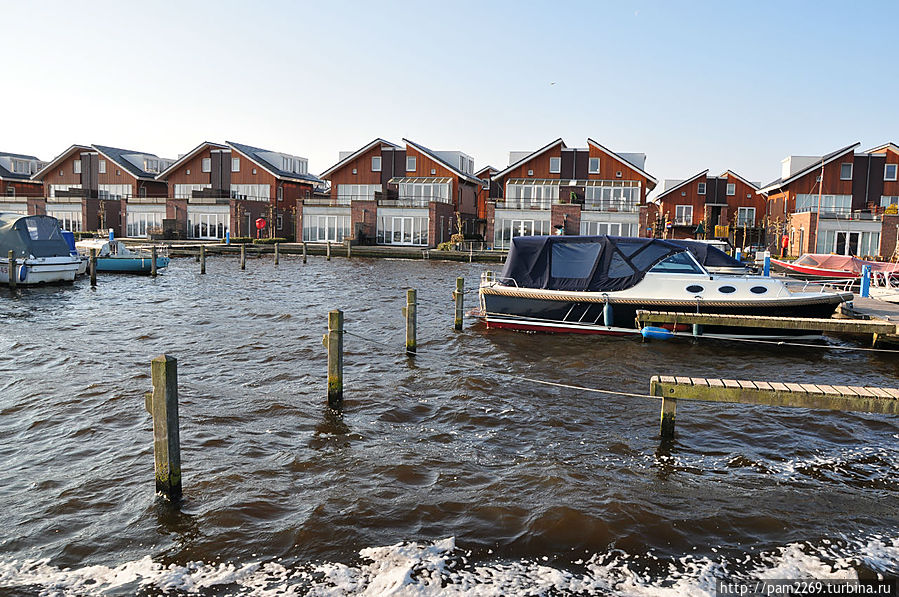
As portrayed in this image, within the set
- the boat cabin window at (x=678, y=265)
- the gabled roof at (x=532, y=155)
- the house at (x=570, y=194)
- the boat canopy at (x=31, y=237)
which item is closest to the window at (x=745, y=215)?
the house at (x=570, y=194)

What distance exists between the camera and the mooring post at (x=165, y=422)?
23.6 ft

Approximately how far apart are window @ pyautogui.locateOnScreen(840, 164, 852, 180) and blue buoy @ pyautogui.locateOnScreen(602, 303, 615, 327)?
44277mm

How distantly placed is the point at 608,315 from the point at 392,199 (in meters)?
41.3

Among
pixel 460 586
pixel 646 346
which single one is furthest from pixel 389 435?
pixel 646 346

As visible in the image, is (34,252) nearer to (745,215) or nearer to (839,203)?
(839,203)

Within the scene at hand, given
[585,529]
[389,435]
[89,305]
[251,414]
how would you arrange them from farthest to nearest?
[89,305], [251,414], [389,435], [585,529]

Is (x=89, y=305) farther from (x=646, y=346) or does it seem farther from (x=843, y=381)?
(x=843, y=381)

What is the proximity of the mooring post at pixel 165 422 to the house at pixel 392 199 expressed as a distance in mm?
46809

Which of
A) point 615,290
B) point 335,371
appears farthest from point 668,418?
point 615,290

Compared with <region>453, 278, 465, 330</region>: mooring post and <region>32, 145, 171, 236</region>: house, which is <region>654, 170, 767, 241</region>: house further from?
<region>453, 278, 465, 330</region>: mooring post

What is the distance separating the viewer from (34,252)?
27688 mm

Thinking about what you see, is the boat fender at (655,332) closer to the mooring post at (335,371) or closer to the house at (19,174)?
the mooring post at (335,371)

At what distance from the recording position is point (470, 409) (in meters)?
11.4

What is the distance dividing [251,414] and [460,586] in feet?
18.8
